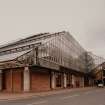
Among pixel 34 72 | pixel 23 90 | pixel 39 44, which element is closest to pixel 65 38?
pixel 39 44

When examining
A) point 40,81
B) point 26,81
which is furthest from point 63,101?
point 40,81

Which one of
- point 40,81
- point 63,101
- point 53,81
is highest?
point 40,81

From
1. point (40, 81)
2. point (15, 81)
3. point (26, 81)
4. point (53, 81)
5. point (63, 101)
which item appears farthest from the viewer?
point (53, 81)

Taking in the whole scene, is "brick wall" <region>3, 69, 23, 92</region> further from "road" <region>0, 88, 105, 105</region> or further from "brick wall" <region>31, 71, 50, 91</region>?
"road" <region>0, 88, 105, 105</region>

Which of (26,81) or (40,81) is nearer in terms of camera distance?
(26,81)

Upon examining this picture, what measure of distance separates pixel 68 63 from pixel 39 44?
1422 centimetres

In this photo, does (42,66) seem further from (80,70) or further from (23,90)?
(80,70)

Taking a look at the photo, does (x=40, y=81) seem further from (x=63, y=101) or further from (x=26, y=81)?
(x=63, y=101)

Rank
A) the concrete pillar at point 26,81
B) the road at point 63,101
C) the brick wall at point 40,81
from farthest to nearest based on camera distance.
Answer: the brick wall at point 40,81 → the concrete pillar at point 26,81 → the road at point 63,101

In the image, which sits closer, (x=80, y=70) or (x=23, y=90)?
(x=23, y=90)

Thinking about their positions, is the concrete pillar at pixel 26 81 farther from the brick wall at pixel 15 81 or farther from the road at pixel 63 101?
the road at pixel 63 101

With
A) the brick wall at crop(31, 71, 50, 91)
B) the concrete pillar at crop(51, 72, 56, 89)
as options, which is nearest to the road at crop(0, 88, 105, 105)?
the brick wall at crop(31, 71, 50, 91)

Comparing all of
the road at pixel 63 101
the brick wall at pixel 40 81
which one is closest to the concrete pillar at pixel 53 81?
the brick wall at pixel 40 81

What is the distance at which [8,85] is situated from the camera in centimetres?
3472
